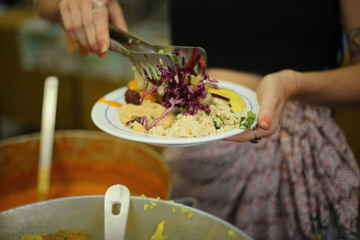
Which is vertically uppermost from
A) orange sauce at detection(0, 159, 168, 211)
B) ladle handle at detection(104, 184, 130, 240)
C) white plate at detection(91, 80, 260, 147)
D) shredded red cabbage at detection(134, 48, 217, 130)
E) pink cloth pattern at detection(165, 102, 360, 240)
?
shredded red cabbage at detection(134, 48, 217, 130)

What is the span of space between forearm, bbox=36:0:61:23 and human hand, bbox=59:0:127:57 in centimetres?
16

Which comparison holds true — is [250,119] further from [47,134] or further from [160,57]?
[47,134]

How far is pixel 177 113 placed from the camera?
0.92 meters

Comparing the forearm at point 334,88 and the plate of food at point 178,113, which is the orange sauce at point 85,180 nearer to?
the plate of food at point 178,113

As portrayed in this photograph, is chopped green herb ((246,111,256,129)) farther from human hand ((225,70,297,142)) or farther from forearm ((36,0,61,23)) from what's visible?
forearm ((36,0,61,23))

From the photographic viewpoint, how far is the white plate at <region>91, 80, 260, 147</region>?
791mm

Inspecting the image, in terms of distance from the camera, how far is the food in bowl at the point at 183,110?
854 mm

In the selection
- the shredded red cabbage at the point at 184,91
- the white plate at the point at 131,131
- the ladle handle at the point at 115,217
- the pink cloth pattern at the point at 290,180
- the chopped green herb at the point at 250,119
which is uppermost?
the shredded red cabbage at the point at 184,91

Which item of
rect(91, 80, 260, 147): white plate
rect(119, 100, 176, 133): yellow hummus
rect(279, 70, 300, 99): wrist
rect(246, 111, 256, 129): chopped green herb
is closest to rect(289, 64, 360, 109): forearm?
rect(279, 70, 300, 99): wrist

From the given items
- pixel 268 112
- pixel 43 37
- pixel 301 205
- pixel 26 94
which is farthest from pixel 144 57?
pixel 26 94

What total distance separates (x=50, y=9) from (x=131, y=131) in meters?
0.75

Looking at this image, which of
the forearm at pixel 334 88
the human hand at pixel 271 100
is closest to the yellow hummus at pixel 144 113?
the human hand at pixel 271 100

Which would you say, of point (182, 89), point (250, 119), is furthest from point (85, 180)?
point (250, 119)

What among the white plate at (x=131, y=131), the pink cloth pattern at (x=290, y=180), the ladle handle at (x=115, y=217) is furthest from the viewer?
the pink cloth pattern at (x=290, y=180)
